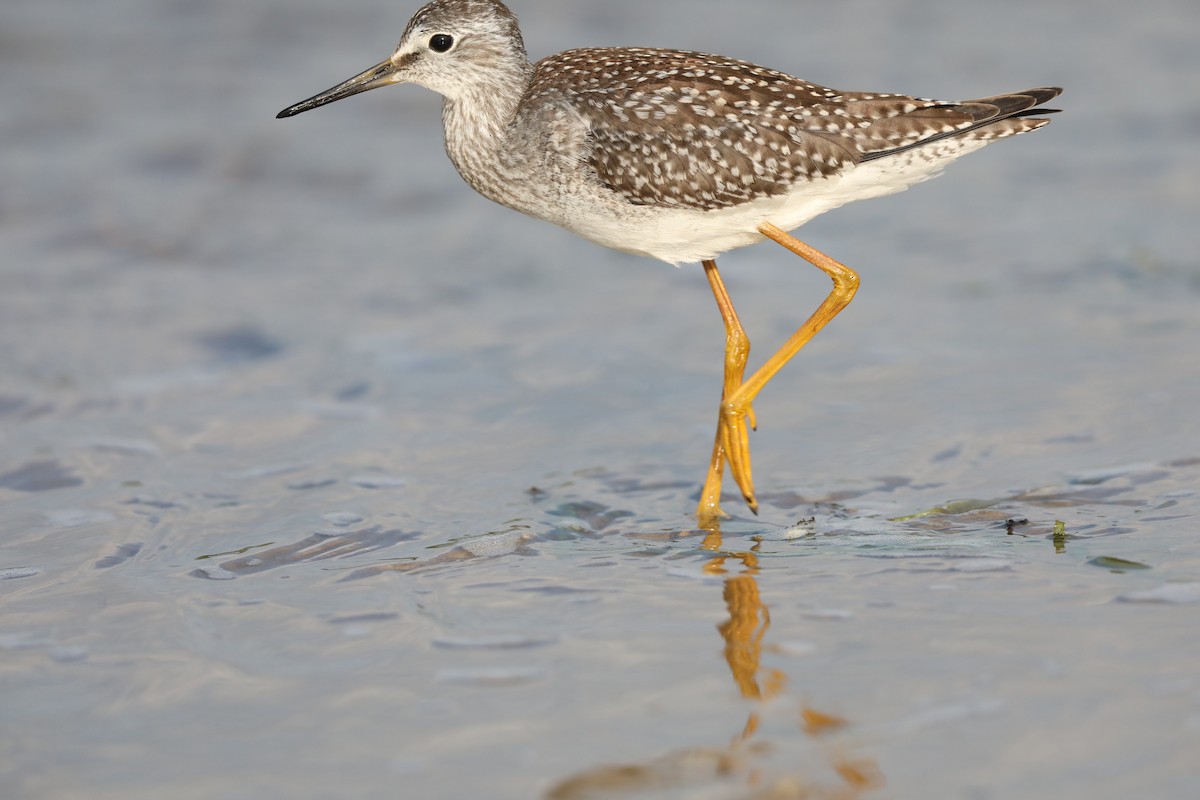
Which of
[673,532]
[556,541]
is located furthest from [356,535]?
[673,532]

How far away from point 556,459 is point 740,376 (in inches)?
44.3

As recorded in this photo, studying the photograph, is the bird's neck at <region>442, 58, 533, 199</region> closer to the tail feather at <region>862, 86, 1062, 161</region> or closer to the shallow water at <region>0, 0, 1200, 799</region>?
the shallow water at <region>0, 0, 1200, 799</region>

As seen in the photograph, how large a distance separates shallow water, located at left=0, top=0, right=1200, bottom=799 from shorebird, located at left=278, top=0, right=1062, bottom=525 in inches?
47.4

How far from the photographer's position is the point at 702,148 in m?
7.21

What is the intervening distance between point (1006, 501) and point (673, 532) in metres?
1.63

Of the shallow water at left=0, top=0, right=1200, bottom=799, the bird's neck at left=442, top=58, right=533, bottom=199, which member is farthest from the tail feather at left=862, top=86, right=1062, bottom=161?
the bird's neck at left=442, top=58, right=533, bottom=199

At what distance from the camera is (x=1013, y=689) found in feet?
16.0

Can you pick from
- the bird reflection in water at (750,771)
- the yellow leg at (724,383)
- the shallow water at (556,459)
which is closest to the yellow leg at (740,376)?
the yellow leg at (724,383)

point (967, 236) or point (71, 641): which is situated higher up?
point (967, 236)

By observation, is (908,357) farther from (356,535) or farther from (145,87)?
(145,87)

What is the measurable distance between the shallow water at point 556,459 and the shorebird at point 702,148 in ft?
3.95

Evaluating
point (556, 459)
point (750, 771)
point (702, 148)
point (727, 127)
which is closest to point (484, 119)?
point (702, 148)

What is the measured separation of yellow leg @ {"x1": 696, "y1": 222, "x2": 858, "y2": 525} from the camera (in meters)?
7.21

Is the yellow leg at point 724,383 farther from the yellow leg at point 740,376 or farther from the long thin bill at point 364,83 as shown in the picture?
the long thin bill at point 364,83
